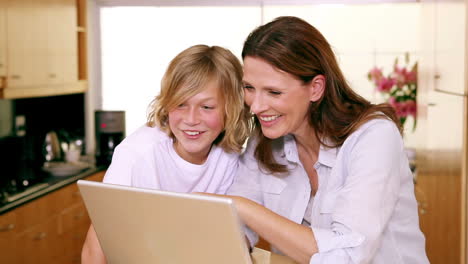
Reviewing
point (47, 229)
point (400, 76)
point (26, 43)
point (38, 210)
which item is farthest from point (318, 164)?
point (400, 76)

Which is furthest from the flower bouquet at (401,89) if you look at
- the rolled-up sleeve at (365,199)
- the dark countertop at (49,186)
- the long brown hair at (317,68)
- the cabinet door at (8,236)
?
the rolled-up sleeve at (365,199)

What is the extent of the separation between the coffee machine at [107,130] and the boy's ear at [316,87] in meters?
3.14

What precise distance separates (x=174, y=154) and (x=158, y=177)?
0.28 ft

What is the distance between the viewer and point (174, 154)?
177 cm

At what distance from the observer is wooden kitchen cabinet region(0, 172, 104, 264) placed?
10.2 ft

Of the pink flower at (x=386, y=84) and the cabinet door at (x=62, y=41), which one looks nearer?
the cabinet door at (x=62, y=41)

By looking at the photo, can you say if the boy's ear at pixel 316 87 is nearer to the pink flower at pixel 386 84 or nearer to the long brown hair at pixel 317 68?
the long brown hair at pixel 317 68

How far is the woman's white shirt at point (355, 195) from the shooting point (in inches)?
50.8

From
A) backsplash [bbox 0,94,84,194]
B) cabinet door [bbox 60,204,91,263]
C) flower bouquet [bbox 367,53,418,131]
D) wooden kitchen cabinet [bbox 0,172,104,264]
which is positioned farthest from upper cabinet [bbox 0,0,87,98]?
flower bouquet [bbox 367,53,418,131]

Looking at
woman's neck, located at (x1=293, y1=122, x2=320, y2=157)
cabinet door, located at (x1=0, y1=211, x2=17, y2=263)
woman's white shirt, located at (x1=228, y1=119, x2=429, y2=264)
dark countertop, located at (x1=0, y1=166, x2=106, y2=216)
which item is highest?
woman's neck, located at (x1=293, y1=122, x2=320, y2=157)

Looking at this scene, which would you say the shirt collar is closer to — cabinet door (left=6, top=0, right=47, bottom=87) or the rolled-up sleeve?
the rolled-up sleeve

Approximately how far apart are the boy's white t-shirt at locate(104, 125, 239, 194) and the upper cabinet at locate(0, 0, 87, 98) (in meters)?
1.91

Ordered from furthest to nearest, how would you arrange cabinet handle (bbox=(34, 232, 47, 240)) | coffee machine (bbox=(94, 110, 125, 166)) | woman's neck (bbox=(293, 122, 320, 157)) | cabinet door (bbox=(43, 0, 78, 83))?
coffee machine (bbox=(94, 110, 125, 166)) → cabinet door (bbox=(43, 0, 78, 83)) → cabinet handle (bbox=(34, 232, 47, 240)) → woman's neck (bbox=(293, 122, 320, 157))

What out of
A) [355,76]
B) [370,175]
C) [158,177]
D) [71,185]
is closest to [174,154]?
[158,177]
